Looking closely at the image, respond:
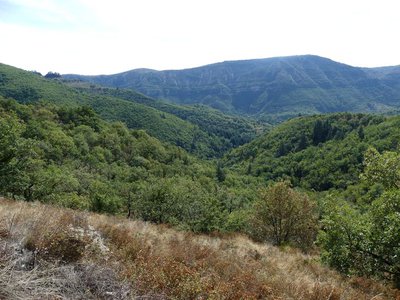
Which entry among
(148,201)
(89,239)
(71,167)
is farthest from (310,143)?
(89,239)

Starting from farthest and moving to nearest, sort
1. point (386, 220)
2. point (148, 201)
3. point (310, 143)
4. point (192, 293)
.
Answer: point (310, 143) → point (148, 201) → point (386, 220) → point (192, 293)

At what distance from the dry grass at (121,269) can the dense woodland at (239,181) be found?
2.09 m

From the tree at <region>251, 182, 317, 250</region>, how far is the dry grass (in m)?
15.2

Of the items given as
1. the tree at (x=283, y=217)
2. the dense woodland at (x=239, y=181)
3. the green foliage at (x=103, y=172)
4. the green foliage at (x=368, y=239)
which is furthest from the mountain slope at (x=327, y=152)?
the green foliage at (x=368, y=239)

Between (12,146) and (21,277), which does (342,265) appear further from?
(12,146)

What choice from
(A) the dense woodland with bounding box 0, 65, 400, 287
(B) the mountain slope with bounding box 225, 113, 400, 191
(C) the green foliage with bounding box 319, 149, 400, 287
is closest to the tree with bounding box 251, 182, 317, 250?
(A) the dense woodland with bounding box 0, 65, 400, 287

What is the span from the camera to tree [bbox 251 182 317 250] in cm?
2500

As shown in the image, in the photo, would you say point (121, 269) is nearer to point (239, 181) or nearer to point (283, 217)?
point (283, 217)

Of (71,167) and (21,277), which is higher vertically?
(21,277)

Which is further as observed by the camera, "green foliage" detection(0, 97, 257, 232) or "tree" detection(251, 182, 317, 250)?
"green foliage" detection(0, 97, 257, 232)

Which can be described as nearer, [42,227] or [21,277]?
[21,277]

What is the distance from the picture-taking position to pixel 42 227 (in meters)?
7.07

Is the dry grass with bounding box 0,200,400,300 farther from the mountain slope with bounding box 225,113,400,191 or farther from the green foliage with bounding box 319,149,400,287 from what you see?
the mountain slope with bounding box 225,113,400,191

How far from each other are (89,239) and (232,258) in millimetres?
4257
